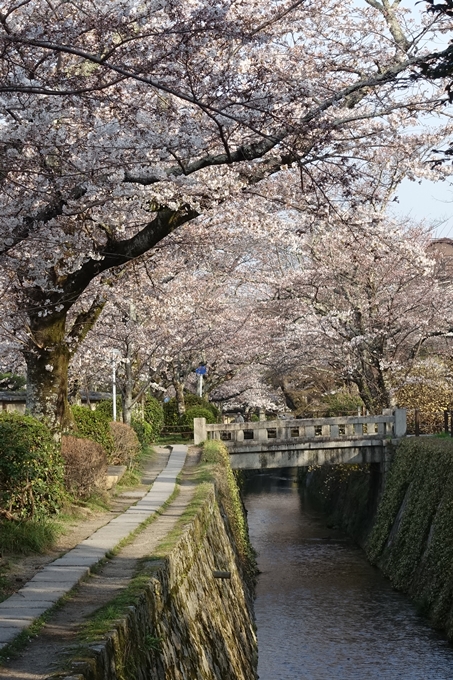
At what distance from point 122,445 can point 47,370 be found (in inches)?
283

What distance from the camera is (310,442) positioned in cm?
2844

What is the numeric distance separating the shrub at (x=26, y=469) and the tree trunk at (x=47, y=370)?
152 centimetres

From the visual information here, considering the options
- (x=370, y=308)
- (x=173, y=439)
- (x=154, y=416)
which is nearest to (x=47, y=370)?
(x=370, y=308)

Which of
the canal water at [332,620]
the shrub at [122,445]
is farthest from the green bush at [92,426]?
the canal water at [332,620]

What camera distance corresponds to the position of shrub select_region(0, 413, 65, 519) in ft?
37.1

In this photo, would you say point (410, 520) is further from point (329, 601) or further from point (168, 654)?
point (168, 654)

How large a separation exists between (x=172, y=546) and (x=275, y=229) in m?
6.08

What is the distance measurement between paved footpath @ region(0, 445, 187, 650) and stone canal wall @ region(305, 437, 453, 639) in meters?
6.51

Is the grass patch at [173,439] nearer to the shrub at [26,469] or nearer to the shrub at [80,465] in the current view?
the shrub at [80,465]

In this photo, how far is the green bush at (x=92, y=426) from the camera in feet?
60.8

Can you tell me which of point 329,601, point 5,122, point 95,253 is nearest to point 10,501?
point 95,253

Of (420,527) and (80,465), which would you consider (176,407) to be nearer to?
(420,527)

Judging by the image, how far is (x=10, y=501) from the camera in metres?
11.2

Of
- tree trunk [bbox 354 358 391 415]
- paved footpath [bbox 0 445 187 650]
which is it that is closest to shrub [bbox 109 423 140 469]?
paved footpath [bbox 0 445 187 650]
